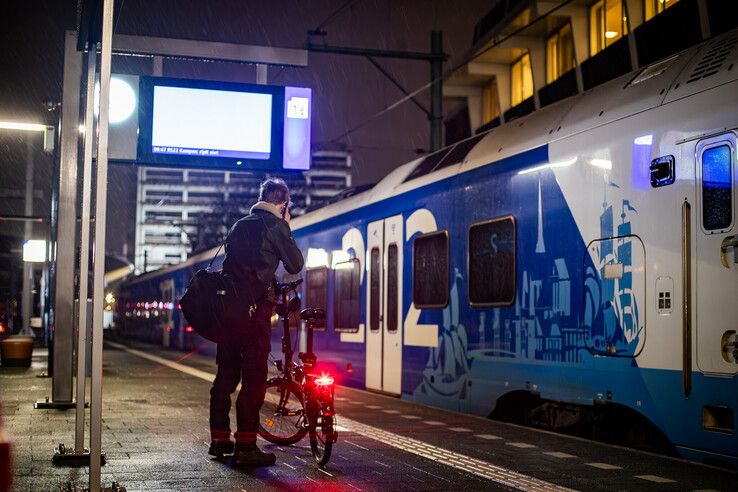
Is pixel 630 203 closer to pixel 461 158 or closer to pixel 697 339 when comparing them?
pixel 697 339

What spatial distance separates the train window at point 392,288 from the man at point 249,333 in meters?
6.09

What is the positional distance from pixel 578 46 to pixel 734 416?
63.8 ft

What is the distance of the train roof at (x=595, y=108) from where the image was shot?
739 centimetres

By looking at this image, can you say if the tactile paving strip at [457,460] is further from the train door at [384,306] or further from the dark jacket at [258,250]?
the train door at [384,306]

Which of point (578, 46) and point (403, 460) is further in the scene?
point (578, 46)

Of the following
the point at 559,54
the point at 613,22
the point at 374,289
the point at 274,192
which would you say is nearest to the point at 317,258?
the point at 374,289

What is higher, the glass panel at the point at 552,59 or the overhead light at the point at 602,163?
the glass panel at the point at 552,59

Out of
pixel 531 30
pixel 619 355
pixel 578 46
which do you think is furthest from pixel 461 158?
pixel 531 30

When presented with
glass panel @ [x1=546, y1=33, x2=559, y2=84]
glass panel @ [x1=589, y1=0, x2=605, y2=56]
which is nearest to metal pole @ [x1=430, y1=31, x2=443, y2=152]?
glass panel @ [x1=589, y1=0, x2=605, y2=56]

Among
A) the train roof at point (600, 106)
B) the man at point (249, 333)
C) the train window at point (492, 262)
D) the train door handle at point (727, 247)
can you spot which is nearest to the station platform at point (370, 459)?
the man at point (249, 333)

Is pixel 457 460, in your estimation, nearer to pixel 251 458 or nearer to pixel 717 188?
pixel 251 458

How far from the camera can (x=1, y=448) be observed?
279 centimetres

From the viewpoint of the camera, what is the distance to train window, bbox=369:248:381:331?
14109mm

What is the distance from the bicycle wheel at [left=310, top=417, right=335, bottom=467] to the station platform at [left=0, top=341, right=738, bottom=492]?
97 millimetres
